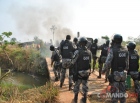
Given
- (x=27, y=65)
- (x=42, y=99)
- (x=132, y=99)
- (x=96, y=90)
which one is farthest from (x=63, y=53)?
(x=27, y=65)

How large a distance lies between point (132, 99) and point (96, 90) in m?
1.73

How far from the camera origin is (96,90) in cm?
870

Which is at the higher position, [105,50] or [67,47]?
[67,47]

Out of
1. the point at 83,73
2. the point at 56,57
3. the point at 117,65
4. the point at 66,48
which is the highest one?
the point at 66,48

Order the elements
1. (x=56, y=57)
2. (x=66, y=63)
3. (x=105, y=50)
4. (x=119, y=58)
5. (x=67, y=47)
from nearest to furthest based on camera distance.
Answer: (x=119, y=58) < (x=67, y=47) < (x=66, y=63) < (x=56, y=57) < (x=105, y=50)

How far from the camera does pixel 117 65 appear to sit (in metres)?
5.49

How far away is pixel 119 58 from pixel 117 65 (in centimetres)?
20

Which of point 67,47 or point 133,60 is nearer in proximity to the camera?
point 133,60

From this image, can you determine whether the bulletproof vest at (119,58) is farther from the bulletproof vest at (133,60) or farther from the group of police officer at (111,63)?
the bulletproof vest at (133,60)

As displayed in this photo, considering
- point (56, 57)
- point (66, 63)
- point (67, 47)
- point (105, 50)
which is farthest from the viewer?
point (105, 50)

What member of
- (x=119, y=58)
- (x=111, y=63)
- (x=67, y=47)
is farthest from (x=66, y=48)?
(x=119, y=58)

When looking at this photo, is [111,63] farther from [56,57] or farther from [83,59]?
[56,57]

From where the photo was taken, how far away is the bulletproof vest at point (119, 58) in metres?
5.43

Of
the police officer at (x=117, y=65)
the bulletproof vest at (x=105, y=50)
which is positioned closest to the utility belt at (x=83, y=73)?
the police officer at (x=117, y=65)
